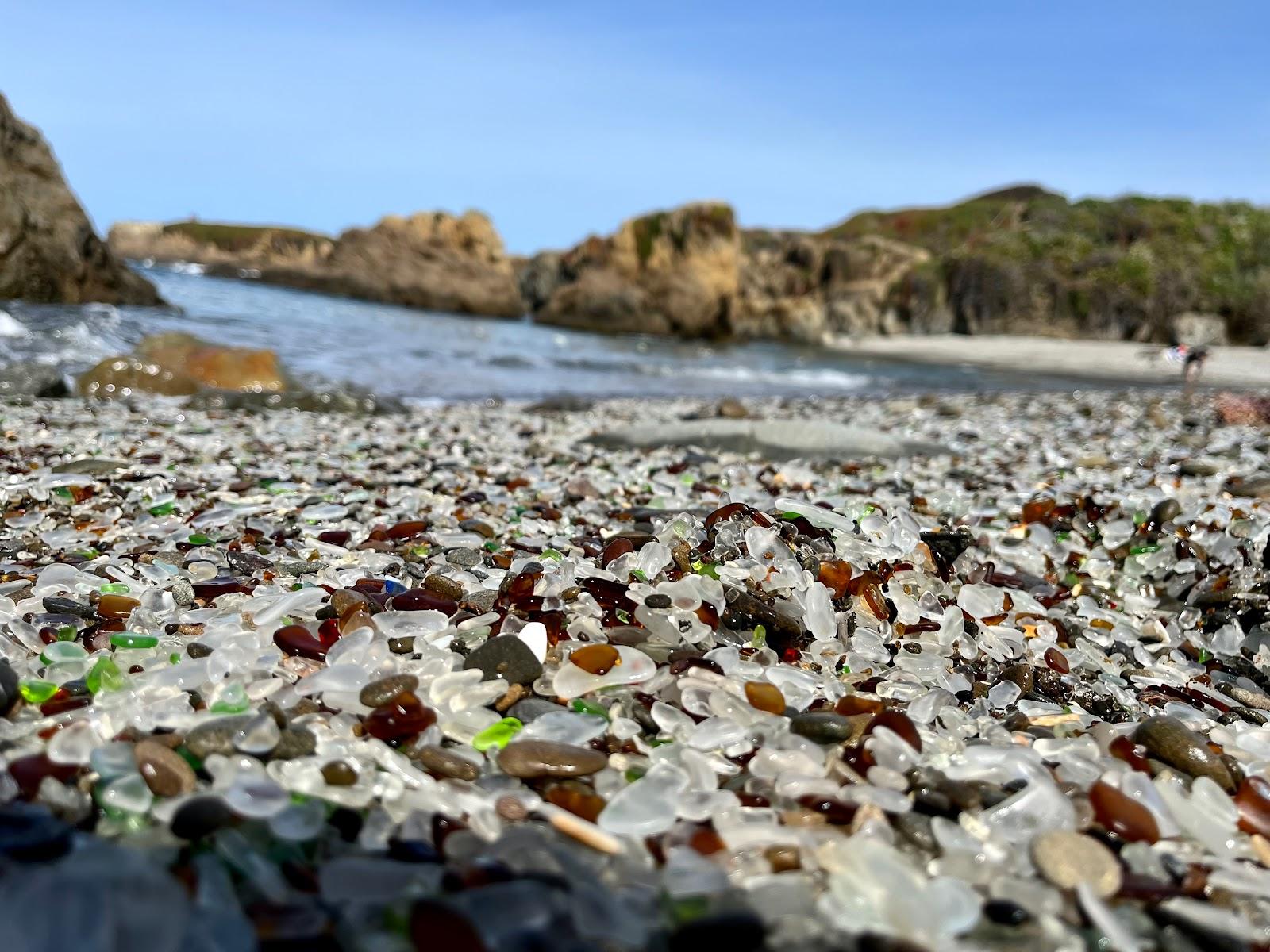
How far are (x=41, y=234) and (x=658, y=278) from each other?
35738 millimetres

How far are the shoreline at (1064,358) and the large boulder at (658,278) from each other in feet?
26.2

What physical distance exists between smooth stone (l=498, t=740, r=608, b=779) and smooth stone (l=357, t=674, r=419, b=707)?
284 mm

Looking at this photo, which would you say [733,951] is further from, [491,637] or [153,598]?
[153,598]

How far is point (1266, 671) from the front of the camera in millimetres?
2496

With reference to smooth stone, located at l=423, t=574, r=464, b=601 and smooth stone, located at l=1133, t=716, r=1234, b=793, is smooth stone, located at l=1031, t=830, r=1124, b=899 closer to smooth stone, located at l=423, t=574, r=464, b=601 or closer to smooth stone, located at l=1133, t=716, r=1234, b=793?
smooth stone, located at l=1133, t=716, r=1234, b=793

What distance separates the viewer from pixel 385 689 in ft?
5.39

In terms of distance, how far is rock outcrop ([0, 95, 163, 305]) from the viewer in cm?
1474

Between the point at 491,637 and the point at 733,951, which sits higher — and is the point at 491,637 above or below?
above

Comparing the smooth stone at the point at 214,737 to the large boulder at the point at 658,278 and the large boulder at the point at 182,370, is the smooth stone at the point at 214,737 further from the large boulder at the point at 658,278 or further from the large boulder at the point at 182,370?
the large boulder at the point at 658,278

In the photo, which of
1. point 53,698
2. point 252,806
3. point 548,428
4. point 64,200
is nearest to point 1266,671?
point 252,806

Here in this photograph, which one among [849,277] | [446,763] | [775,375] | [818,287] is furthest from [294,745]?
[818,287]

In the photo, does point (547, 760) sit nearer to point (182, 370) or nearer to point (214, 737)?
point (214, 737)

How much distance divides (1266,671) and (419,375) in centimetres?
1253

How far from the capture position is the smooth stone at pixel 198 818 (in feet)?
4.05
